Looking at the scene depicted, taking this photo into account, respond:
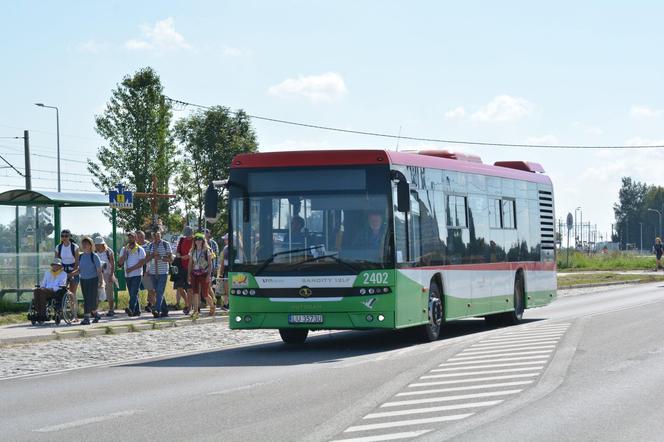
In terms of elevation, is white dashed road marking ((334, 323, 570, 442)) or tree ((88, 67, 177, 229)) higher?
tree ((88, 67, 177, 229))

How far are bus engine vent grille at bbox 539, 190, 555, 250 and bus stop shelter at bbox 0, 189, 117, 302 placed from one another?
9929mm

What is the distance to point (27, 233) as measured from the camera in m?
28.0

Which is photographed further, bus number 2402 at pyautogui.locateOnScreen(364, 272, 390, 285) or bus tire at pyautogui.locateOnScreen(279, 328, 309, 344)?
bus tire at pyautogui.locateOnScreen(279, 328, 309, 344)

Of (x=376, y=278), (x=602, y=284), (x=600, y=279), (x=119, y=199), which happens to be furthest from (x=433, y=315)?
(x=600, y=279)

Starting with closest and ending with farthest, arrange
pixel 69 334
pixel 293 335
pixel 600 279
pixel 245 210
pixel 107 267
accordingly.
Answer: pixel 245 210, pixel 293 335, pixel 69 334, pixel 107 267, pixel 600 279

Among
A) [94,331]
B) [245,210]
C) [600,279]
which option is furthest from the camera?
[600,279]

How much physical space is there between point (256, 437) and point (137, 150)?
58.3m

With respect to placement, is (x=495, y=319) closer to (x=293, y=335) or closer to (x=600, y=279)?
(x=293, y=335)

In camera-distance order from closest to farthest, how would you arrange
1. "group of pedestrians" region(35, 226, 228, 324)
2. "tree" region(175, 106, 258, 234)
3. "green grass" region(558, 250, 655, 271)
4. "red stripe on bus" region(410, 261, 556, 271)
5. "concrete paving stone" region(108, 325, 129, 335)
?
"red stripe on bus" region(410, 261, 556, 271), "concrete paving stone" region(108, 325, 129, 335), "group of pedestrians" region(35, 226, 228, 324), "green grass" region(558, 250, 655, 271), "tree" region(175, 106, 258, 234)

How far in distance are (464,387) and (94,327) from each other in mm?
11272

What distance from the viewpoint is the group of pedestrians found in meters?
24.8

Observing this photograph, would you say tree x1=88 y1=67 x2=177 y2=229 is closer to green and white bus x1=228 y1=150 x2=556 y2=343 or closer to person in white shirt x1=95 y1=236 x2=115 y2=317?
person in white shirt x1=95 y1=236 x2=115 y2=317

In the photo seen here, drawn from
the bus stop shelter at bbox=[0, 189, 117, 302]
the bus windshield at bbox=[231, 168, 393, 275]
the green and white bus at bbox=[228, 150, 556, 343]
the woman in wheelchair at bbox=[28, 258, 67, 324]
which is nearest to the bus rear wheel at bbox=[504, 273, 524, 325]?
the green and white bus at bbox=[228, 150, 556, 343]

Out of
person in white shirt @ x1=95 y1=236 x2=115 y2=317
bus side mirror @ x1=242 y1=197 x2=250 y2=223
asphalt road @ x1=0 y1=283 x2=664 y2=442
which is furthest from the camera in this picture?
person in white shirt @ x1=95 y1=236 x2=115 y2=317
